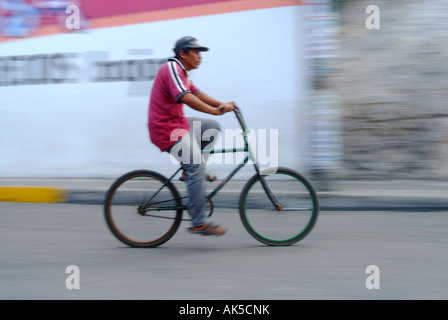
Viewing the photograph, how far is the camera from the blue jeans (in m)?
5.10

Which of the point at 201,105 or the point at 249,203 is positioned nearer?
the point at 201,105

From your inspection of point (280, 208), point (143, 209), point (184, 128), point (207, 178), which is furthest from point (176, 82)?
point (280, 208)

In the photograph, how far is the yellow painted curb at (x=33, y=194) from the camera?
8.09 metres

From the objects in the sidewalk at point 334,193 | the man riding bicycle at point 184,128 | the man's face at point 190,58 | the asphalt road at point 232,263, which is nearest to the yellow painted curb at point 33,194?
the sidewalk at point 334,193

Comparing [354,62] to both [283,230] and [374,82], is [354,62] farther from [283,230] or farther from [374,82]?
[283,230]

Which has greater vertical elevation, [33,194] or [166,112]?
[166,112]

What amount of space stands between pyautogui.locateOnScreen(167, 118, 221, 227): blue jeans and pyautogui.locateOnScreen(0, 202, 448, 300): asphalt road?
349 mm

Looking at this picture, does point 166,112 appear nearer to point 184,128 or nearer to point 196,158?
point 184,128

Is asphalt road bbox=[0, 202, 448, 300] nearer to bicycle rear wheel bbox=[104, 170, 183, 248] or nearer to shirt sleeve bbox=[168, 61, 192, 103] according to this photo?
bicycle rear wheel bbox=[104, 170, 183, 248]

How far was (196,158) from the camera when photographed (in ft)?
16.7

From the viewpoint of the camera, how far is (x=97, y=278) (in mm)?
4406

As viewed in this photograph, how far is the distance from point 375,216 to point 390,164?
5.54 feet

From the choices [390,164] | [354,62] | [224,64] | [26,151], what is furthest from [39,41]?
[390,164]

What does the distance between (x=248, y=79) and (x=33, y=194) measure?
312 centimetres
